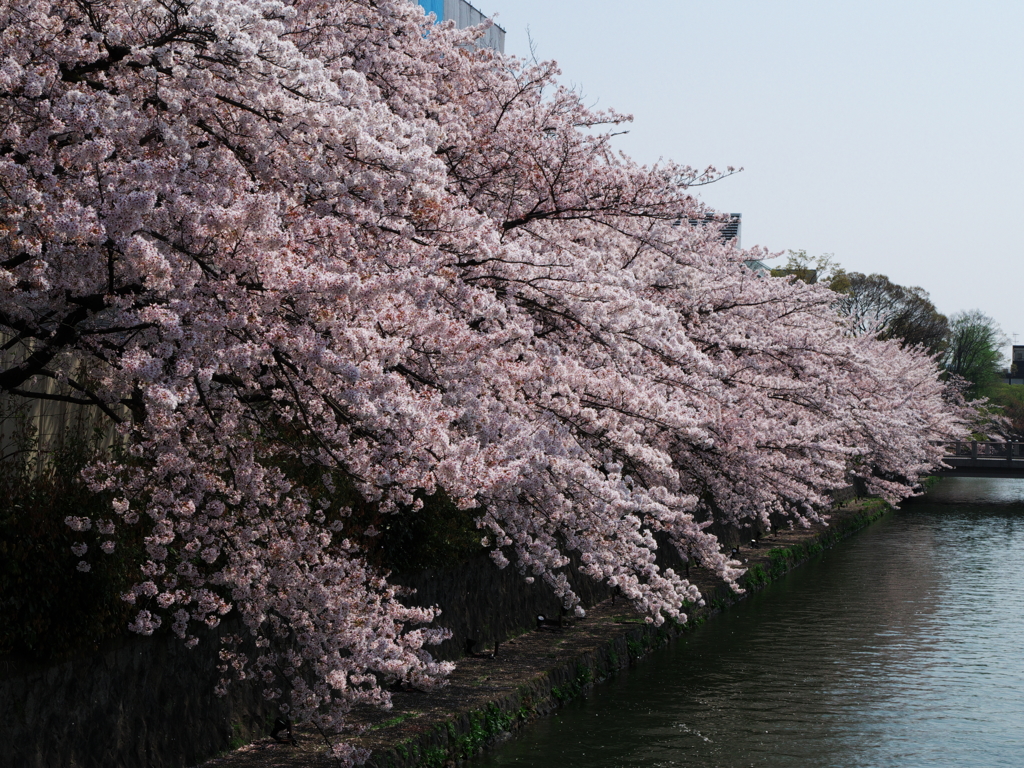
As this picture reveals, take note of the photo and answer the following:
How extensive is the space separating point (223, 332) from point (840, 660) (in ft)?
43.9

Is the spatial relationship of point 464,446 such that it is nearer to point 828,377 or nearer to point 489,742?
point 489,742

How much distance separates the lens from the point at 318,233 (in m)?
8.22

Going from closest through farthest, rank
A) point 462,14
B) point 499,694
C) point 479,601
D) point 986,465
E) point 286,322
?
1. point 286,322
2. point 499,694
3. point 479,601
4. point 462,14
5. point 986,465

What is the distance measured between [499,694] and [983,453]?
6170 centimetres

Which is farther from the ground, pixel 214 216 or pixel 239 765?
pixel 214 216

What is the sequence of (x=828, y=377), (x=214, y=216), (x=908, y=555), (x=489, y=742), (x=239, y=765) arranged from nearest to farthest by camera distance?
(x=214, y=216) → (x=239, y=765) → (x=489, y=742) → (x=828, y=377) → (x=908, y=555)

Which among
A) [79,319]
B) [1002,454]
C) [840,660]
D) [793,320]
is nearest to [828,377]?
[793,320]

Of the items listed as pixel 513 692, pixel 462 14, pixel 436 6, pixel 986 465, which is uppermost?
pixel 462 14

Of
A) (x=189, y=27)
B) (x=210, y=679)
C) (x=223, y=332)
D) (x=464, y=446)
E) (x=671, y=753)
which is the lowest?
(x=671, y=753)

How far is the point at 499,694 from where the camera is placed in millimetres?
12602

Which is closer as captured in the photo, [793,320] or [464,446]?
[464,446]

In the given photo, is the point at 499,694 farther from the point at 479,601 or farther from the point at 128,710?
the point at 128,710

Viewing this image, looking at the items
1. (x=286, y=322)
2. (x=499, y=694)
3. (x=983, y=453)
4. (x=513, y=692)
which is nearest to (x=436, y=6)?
(x=513, y=692)

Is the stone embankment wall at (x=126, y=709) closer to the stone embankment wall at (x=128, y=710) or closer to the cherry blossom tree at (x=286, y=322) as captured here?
the stone embankment wall at (x=128, y=710)
